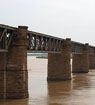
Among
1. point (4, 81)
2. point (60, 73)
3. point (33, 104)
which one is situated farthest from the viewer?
point (60, 73)

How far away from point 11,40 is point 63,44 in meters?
24.9

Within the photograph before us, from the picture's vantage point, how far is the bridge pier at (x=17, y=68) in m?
33.2

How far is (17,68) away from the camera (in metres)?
33.5

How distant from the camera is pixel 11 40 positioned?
110 feet

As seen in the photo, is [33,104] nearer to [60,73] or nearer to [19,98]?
[19,98]

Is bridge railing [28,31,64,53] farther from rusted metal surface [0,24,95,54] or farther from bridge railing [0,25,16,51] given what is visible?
bridge railing [0,25,16,51]

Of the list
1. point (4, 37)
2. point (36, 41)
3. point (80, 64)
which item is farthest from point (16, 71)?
point (80, 64)

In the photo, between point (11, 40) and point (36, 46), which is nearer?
point (11, 40)

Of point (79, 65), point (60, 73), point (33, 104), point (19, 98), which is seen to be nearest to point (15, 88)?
point (19, 98)

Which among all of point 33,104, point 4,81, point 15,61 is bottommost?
point 33,104

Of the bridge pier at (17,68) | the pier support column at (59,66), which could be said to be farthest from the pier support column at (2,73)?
the pier support column at (59,66)

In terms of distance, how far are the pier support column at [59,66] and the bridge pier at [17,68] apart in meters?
21.1

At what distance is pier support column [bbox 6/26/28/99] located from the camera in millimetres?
33156

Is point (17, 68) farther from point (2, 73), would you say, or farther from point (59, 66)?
point (59, 66)
